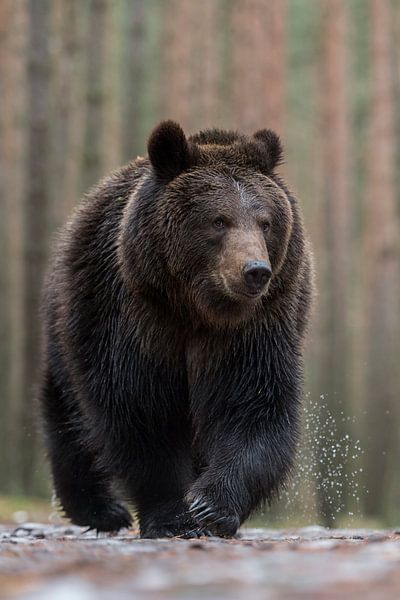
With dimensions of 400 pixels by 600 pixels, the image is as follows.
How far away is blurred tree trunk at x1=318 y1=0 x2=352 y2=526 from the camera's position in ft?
65.7

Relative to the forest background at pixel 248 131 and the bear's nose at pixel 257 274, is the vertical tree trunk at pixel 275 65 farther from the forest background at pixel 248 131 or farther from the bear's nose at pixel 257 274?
the bear's nose at pixel 257 274

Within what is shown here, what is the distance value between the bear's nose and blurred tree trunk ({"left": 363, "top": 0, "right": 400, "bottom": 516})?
37.9ft

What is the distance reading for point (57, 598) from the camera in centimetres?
334

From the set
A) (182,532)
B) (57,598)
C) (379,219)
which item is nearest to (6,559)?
(57,598)

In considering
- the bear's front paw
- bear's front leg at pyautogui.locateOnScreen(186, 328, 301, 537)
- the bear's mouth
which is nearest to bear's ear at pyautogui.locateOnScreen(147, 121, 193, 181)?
the bear's mouth

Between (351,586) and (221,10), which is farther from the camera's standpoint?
(221,10)

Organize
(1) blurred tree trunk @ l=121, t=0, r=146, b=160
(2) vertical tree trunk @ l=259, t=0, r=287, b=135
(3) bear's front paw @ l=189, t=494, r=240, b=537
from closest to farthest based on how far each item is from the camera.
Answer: (3) bear's front paw @ l=189, t=494, r=240, b=537 → (1) blurred tree trunk @ l=121, t=0, r=146, b=160 → (2) vertical tree trunk @ l=259, t=0, r=287, b=135

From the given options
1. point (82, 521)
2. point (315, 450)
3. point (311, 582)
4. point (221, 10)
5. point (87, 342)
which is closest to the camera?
point (311, 582)

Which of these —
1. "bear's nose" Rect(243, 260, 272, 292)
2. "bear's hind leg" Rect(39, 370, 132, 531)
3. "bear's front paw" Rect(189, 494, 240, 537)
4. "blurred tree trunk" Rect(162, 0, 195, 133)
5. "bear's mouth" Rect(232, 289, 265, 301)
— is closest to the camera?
"bear's nose" Rect(243, 260, 272, 292)

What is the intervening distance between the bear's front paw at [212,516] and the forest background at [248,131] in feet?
15.6

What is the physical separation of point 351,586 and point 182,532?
14.8ft

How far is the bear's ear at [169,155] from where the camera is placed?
7.97 m

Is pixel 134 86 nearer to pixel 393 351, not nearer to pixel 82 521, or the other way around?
pixel 393 351

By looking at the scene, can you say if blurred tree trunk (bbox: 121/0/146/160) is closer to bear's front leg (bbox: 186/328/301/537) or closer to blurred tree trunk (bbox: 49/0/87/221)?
blurred tree trunk (bbox: 49/0/87/221)
